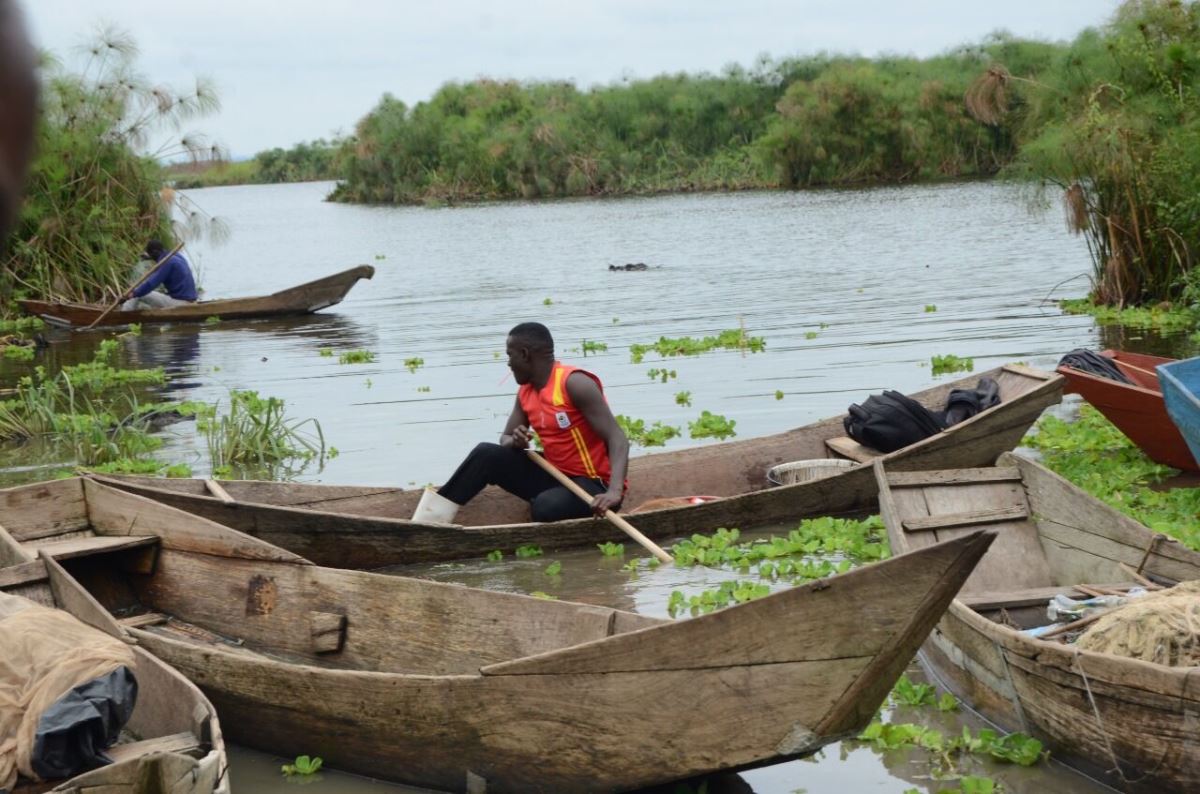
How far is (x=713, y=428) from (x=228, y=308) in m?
11.7

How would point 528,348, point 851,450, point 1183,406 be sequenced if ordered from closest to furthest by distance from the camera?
point 1183,406, point 528,348, point 851,450

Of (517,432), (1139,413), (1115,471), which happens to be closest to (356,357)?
(517,432)

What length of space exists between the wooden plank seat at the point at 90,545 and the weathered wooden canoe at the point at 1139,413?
5.26 meters

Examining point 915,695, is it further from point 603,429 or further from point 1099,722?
point 603,429

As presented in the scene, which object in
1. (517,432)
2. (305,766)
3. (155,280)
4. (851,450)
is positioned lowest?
(305,766)

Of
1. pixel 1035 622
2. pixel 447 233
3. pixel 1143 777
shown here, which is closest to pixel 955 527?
pixel 1035 622

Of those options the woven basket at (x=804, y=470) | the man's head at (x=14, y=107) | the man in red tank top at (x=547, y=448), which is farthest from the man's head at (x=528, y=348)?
the man's head at (x=14, y=107)

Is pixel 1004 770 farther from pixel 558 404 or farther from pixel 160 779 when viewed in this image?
pixel 558 404

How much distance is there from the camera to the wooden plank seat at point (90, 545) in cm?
652

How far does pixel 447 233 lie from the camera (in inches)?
1607

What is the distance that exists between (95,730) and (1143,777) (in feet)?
10.2

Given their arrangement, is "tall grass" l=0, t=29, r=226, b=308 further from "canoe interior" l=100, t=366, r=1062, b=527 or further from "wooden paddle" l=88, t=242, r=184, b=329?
"canoe interior" l=100, t=366, r=1062, b=527

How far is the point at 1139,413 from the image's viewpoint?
8.47 m

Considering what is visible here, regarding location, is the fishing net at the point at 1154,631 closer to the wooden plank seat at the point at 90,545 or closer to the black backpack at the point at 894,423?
the black backpack at the point at 894,423
